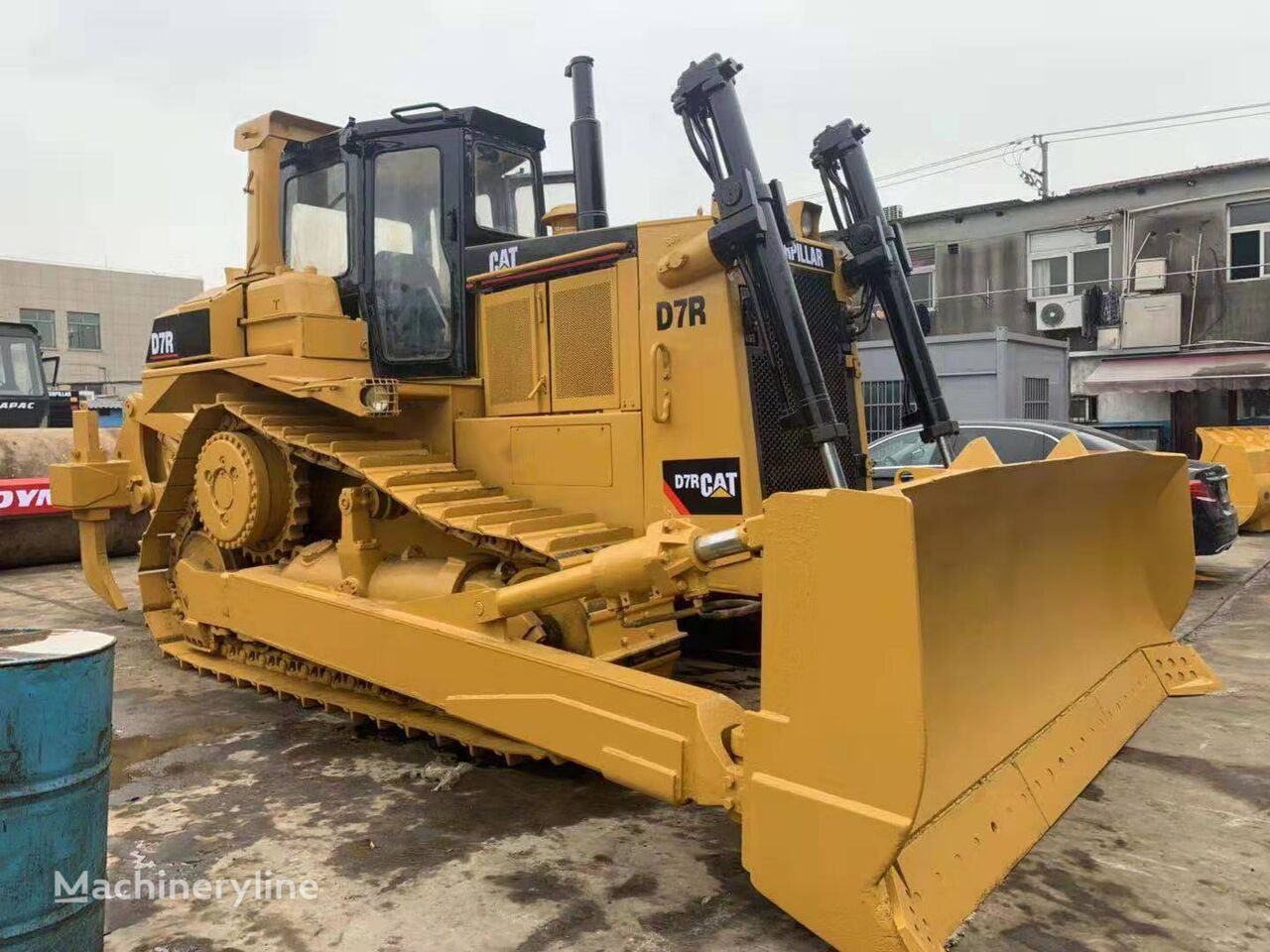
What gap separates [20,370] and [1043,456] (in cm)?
1306

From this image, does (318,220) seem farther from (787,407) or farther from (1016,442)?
(1016,442)

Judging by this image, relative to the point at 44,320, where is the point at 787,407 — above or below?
below

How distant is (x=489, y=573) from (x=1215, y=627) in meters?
5.68

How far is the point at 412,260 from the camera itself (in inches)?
209

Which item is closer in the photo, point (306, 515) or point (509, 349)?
point (509, 349)

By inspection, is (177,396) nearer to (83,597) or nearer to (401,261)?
(401,261)

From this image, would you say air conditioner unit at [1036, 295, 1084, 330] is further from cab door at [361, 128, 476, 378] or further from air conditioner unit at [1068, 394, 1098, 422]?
cab door at [361, 128, 476, 378]

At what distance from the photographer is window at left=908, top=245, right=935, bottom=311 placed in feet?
67.4

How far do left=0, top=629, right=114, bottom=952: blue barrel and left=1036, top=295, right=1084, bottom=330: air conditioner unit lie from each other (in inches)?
763

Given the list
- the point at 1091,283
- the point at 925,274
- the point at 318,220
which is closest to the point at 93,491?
the point at 318,220

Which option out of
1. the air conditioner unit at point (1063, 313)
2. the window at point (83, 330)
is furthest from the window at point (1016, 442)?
the window at point (83, 330)

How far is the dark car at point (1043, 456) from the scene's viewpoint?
823cm

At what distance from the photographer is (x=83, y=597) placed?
8.73 metres
